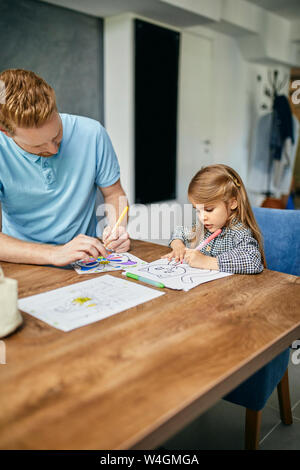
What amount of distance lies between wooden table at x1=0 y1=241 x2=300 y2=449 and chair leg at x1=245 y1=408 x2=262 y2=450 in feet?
1.47

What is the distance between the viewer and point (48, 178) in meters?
1.45

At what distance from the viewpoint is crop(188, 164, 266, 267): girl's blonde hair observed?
147 cm

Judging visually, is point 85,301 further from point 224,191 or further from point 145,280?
point 224,191

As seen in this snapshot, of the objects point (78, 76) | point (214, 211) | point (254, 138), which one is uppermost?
point (78, 76)

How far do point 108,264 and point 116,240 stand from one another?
14cm

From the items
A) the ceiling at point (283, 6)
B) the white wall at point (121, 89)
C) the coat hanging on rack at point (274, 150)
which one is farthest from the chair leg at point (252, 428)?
the ceiling at point (283, 6)

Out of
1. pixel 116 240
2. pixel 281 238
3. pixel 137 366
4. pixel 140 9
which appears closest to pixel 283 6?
pixel 140 9

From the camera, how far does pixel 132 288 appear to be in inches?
43.2

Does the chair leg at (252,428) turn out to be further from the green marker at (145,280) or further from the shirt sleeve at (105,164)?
the shirt sleeve at (105,164)

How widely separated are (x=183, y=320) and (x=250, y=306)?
20 centimetres

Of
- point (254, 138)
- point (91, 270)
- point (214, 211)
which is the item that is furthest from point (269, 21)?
point (91, 270)

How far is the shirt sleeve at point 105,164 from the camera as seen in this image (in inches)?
62.3

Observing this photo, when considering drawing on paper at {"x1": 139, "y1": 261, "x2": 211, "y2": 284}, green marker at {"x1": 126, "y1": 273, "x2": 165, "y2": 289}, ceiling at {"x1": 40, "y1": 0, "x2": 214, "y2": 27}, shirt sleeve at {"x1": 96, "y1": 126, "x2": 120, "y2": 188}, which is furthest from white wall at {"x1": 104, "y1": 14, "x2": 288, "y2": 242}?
green marker at {"x1": 126, "y1": 273, "x2": 165, "y2": 289}

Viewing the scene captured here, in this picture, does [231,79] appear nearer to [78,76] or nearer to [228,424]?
[78,76]
